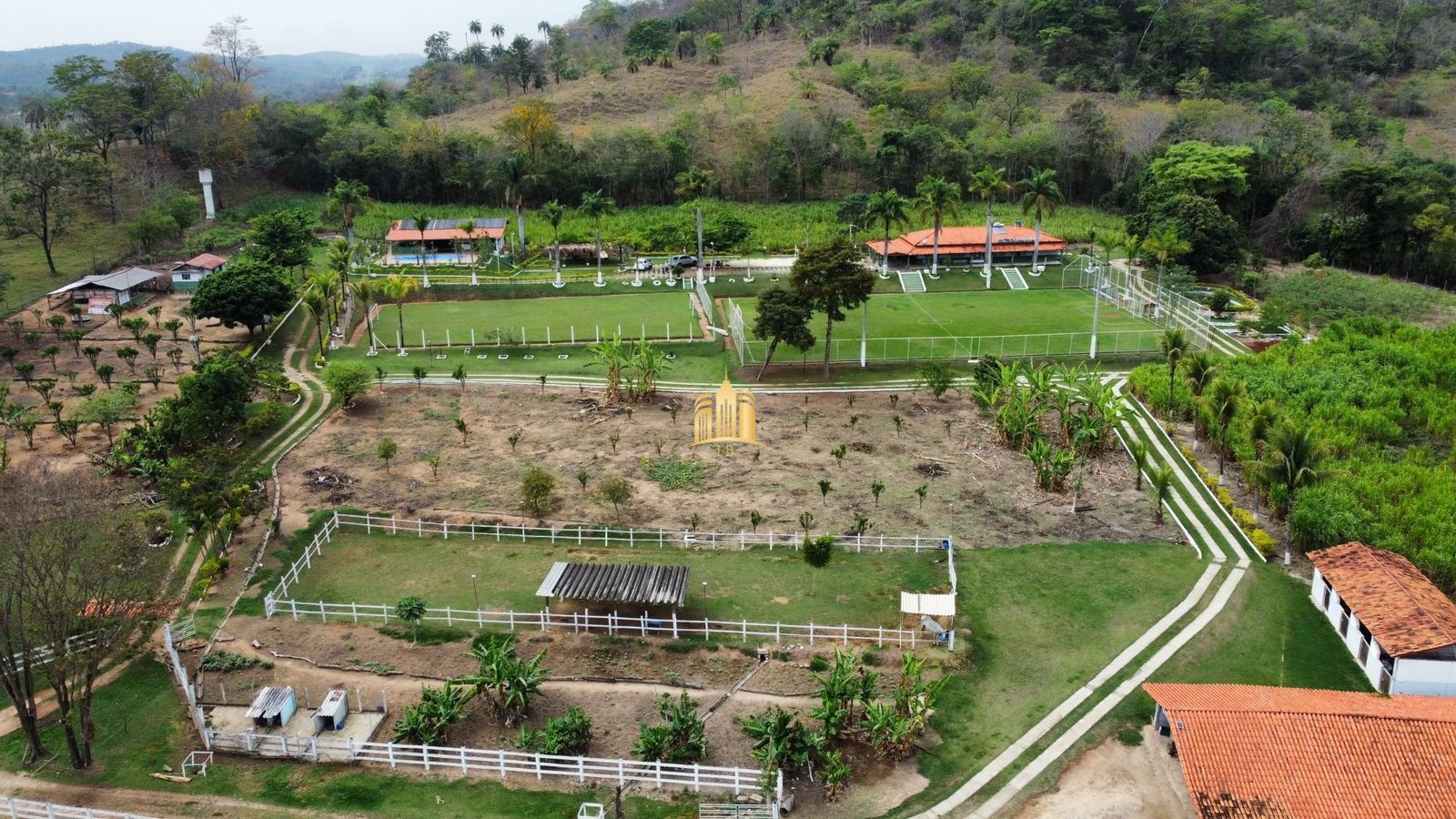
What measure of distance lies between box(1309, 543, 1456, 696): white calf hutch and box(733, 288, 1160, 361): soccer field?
80.6 ft

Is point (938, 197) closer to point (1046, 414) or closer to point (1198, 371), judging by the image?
point (1046, 414)

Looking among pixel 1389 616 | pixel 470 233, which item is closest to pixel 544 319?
pixel 470 233

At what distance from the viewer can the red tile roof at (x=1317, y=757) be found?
19844 mm

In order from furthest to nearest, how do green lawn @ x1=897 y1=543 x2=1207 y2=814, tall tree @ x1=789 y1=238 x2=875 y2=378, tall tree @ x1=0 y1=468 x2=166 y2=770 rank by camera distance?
1. tall tree @ x1=789 y1=238 x2=875 y2=378
2. green lawn @ x1=897 y1=543 x2=1207 y2=814
3. tall tree @ x1=0 y1=468 x2=166 y2=770

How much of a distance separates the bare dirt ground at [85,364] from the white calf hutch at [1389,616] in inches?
1760

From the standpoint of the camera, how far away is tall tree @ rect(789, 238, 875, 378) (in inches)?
1842

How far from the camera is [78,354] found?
50125 millimetres

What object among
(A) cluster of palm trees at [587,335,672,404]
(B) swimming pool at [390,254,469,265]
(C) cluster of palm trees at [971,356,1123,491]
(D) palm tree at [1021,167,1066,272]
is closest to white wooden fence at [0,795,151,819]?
(A) cluster of palm trees at [587,335,672,404]

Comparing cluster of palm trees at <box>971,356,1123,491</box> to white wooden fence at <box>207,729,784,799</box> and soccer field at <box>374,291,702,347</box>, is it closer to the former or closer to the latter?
soccer field at <box>374,291,702,347</box>

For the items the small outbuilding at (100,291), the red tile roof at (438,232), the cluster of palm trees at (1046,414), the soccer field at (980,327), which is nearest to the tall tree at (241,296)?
the small outbuilding at (100,291)

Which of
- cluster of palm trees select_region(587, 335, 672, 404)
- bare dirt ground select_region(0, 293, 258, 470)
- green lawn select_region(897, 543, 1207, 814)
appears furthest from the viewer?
cluster of palm trees select_region(587, 335, 672, 404)

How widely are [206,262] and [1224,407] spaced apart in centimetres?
5986

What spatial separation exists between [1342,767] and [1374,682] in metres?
6.59

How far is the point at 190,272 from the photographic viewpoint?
6181 cm
